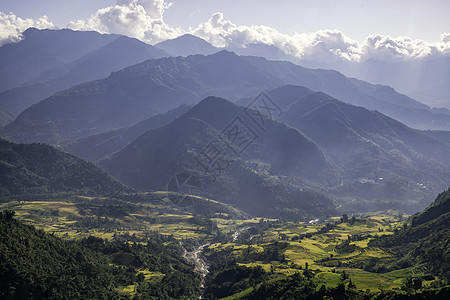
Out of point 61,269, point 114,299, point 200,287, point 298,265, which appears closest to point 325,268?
point 298,265

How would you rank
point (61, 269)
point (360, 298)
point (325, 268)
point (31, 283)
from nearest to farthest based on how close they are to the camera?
point (360, 298) → point (31, 283) → point (61, 269) → point (325, 268)

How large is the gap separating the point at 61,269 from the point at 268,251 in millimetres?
97859

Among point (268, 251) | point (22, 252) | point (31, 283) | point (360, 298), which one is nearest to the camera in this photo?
point (360, 298)

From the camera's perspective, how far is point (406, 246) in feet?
604

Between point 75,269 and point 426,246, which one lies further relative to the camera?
point 426,246

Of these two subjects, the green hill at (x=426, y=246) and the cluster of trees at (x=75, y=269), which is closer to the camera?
the cluster of trees at (x=75, y=269)

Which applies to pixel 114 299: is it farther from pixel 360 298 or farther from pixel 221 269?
pixel 360 298

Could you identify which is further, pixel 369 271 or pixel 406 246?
pixel 406 246

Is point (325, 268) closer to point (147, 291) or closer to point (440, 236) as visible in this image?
point (440, 236)

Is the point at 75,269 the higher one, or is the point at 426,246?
the point at 426,246

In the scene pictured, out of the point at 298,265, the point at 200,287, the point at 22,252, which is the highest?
the point at 22,252

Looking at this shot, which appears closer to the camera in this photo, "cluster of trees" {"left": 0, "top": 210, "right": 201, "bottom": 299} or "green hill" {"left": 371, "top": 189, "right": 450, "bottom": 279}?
"cluster of trees" {"left": 0, "top": 210, "right": 201, "bottom": 299}

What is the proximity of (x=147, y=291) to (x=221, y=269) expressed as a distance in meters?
41.6

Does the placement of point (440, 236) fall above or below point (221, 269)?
above
